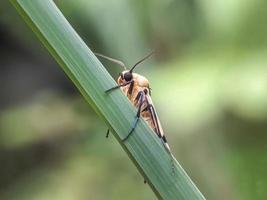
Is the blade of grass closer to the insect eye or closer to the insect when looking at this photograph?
the insect

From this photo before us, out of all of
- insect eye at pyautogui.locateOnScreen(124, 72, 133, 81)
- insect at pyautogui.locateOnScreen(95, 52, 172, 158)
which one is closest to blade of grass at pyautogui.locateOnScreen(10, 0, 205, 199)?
insect at pyautogui.locateOnScreen(95, 52, 172, 158)

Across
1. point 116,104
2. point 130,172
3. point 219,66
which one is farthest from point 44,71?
point 116,104

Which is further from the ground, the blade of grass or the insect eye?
the blade of grass

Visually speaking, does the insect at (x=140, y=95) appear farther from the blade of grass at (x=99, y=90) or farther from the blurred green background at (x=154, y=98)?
the blurred green background at (x=154, y=98)

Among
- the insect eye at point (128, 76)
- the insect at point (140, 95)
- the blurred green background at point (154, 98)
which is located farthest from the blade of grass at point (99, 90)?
the blurred green background at point (154, 98)

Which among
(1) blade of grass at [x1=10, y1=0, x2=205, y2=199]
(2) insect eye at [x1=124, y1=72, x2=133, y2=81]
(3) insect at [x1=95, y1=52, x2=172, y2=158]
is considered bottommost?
(3) insect at [x1=95, y1=52, x2=172, y2=158]

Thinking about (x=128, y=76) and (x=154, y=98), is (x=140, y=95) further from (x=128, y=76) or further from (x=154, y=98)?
(x=154, y=98)
